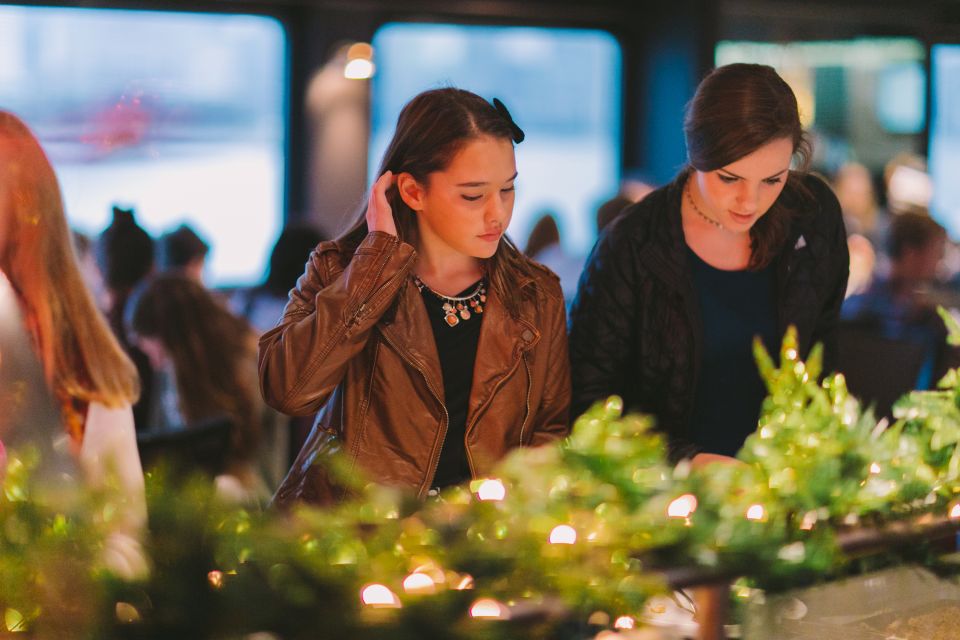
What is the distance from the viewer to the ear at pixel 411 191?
2215 millimetres

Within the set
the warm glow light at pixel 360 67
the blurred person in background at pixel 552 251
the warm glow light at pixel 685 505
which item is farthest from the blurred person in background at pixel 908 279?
the warm glow light at pixel 685 505

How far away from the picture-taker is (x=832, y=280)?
256 cm

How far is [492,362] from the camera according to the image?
220 cm

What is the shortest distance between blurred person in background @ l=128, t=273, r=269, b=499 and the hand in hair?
2046 mm

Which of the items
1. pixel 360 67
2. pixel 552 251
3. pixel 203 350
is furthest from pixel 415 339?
pixel 360 67

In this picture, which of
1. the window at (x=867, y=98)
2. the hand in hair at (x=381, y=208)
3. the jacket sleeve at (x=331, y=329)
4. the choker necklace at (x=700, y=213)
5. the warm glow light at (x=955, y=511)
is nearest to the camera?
the warm glow light at (x=955, y=511)

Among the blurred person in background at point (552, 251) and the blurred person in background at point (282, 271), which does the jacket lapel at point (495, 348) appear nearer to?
the blurred person in background at point (282, 271)

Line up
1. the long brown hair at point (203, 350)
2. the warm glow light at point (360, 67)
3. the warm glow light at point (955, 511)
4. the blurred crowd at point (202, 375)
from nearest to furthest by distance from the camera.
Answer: the warm glow light at point (955, 511)
the blurred crowd at point (202, 375)
the long brown hair at point (203, 350)
the warm glow light at point (360, 67)

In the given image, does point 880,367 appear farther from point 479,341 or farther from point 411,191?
point 411,191

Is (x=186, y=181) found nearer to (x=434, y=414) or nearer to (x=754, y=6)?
(x=754, y=6)

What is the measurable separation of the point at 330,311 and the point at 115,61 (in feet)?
19.4

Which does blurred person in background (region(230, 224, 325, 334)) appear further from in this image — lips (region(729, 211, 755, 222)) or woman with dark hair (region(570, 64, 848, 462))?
lips (region(729, 211, 755, 222))

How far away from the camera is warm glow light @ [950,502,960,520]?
5.31 feet

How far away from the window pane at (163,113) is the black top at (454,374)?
532 cm
